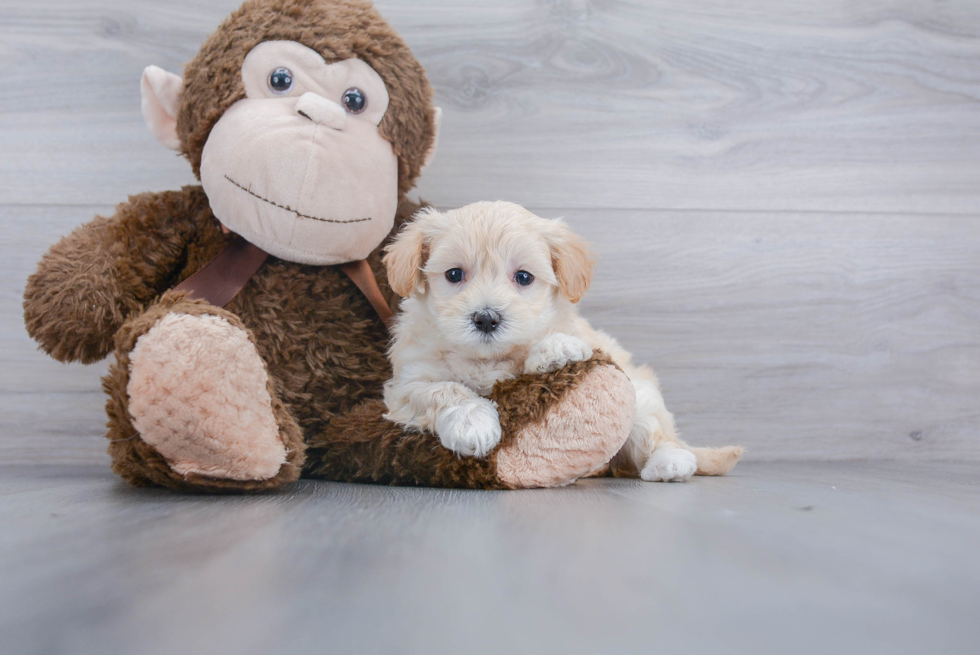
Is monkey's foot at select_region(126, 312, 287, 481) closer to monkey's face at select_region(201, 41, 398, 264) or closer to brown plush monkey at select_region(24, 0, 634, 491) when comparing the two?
brown plush monkey at select_region(24, 0, 634, 491)

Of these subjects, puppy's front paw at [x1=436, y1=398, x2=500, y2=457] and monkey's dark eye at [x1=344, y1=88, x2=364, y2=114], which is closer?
puppy's front paw at [x1=436, y1=398, x2=500, y2=457]

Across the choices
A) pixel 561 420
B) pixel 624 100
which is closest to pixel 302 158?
pixel 561 420

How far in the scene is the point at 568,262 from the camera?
0.95m

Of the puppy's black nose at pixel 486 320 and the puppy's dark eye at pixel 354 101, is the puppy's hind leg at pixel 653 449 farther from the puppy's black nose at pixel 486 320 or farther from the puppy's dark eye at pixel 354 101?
the puppy's dark eye at pixel 354 101

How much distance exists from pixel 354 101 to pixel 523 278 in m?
0.41

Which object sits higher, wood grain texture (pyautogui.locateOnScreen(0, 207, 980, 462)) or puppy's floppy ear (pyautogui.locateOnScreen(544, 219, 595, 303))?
puppy's floppy ear (pyautogui.locateOnScreen(544, 219, 595, 303))

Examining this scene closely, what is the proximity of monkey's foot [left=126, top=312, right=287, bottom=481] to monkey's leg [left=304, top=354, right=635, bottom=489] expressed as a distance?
8.0 inches

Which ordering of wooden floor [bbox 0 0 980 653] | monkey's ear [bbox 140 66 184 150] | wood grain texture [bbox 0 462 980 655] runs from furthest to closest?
wooden floor [bbox 0 0 980 653]
monkey's ear [bbox 140 66 184 150]
wood grain texture [bbox 0 462 980 655]

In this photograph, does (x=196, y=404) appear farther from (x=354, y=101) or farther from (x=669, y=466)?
(x=669, y=466)

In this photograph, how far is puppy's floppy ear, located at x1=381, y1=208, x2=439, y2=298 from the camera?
951 millimetres

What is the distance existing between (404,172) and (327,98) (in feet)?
0.59

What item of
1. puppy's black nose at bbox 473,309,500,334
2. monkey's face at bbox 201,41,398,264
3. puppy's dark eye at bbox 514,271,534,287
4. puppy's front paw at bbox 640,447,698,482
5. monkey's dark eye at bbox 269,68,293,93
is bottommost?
puppy's front paw at bbox 640,447,698,482

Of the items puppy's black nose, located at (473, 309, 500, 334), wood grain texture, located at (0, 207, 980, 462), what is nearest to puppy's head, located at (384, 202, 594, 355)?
puppy's black nose, located at (473, 309, 500, 334)

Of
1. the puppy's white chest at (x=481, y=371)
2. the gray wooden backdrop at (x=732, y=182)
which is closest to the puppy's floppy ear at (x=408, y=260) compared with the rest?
the puppy's white chest at (x=481, y=371)
